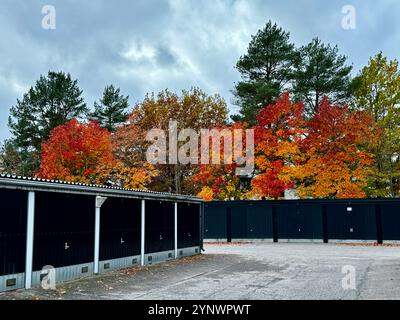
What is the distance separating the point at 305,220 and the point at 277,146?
18.4 feet

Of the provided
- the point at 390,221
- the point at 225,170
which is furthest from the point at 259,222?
the point at 390,221

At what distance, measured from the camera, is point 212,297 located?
9641 millimetres

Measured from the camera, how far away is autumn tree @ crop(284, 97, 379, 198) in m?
29.6

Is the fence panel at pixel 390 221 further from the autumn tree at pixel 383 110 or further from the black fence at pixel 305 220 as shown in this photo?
the autumn tree at pixel 383 110

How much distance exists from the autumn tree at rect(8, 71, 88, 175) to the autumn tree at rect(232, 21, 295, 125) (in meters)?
16.9

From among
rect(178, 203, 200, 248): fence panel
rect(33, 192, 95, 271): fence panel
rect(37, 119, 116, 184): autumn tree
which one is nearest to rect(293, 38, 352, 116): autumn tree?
rect(37, 119, 116, 184): autumn tree

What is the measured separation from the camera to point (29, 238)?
10500mm

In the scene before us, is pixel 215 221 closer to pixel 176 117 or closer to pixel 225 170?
pixel 225 170

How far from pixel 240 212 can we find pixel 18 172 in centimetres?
2656

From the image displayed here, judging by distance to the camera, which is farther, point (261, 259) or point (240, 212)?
point (240, 212)

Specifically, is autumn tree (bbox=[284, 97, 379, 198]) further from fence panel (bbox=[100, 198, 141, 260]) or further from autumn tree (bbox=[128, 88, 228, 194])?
fence panel (bbox=[100, 198, 141, 260])
